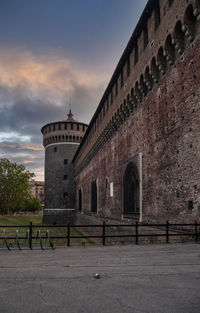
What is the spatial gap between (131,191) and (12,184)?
1677 inches

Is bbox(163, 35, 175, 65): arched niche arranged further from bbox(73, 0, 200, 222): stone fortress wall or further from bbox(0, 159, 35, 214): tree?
bbox(0, 159, 35, 214): tree

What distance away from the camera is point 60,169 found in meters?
45.3

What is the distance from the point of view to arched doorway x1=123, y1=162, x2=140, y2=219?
51.9ft

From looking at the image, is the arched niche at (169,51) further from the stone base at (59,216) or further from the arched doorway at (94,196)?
the stone base at (59,216)

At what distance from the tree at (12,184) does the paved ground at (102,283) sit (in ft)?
164

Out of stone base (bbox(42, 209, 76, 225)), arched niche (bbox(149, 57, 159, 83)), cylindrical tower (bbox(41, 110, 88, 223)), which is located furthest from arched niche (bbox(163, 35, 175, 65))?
stone base (bbox(42, 209, 76, 225))

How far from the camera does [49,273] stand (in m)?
5.43

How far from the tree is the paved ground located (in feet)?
164

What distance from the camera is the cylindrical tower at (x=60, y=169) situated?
145 feet

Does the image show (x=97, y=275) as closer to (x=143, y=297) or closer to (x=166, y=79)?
(x=143, y=297)

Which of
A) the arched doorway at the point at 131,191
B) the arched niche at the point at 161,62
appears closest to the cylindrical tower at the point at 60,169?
the arched doorway at the point at 131,191

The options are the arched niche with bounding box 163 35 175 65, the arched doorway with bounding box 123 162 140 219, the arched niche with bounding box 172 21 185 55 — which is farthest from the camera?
the arched doorway with bounding box 123 162 140 219

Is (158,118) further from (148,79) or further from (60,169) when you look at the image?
(60,169)

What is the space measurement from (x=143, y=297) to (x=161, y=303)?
302mm
